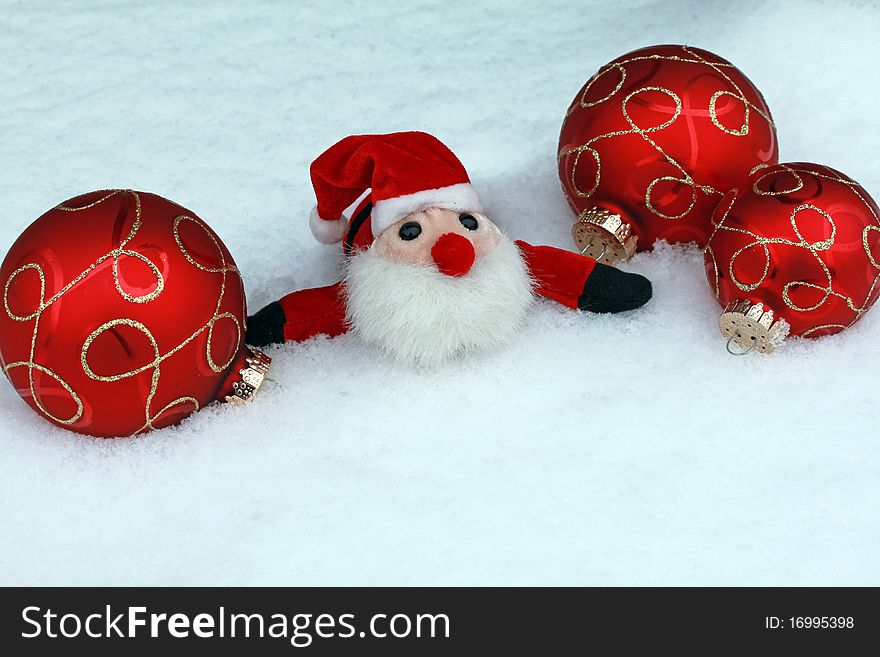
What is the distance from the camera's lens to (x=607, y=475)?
1117mm

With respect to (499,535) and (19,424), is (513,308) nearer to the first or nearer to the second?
(499,535)

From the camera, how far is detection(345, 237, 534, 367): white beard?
1179 mm

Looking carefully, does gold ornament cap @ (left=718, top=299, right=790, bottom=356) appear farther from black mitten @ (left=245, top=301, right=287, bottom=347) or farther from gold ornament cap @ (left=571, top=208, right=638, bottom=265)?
black mitten @ (left=245, top=301, right=287, bottom=347)

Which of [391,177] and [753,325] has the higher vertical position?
[391,177]

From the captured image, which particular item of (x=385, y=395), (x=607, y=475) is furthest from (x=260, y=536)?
(x=607, y=475)

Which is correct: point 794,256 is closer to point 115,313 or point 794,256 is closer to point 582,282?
point 582,282

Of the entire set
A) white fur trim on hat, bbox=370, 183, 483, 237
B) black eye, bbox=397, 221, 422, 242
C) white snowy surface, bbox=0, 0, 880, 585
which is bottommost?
white snowy surface, bbox=0, 0, 880, 585

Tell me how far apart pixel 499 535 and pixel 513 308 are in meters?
0.26

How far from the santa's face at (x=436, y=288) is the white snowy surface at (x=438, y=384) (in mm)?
50

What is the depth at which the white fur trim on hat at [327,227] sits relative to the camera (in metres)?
1.28

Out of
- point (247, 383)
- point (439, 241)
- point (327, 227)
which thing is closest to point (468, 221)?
point (439, 241)

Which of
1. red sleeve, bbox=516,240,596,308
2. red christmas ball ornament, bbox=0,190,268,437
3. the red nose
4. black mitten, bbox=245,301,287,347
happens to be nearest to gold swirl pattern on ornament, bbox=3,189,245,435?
red christmas ball ornament, bbox=0,190,268,437

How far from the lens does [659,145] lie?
1261 millimetres

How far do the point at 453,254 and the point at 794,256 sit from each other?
1.14 ft
